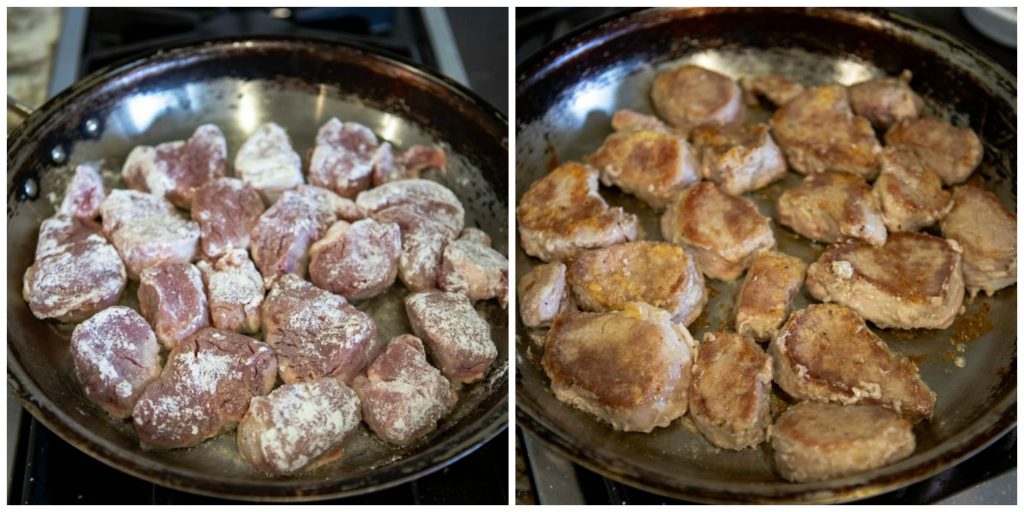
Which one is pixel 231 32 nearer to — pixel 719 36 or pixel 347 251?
pixel 347 251

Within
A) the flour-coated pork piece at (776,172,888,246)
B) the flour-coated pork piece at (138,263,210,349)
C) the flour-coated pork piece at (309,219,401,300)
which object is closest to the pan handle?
the flour-coated pork piece at (138,263,210,349)

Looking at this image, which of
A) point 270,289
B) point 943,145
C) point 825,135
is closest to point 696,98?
point 825,135

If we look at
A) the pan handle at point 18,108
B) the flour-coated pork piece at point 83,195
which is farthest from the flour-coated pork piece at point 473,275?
the pan handle at point 18,108

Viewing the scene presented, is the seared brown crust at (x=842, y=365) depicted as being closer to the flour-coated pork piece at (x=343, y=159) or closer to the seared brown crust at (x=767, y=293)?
the seared brown crust at (x=767, y=293)

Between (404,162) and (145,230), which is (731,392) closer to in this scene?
(404,162)

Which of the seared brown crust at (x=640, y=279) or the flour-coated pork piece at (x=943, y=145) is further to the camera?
the flour-coated pork piece at (x=943, y=145)

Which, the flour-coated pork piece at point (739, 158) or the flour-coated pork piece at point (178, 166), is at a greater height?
the flour-coated pork piece at point (178, 166)

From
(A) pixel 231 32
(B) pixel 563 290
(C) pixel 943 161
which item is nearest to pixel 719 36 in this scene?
(C) pixel 943 161
